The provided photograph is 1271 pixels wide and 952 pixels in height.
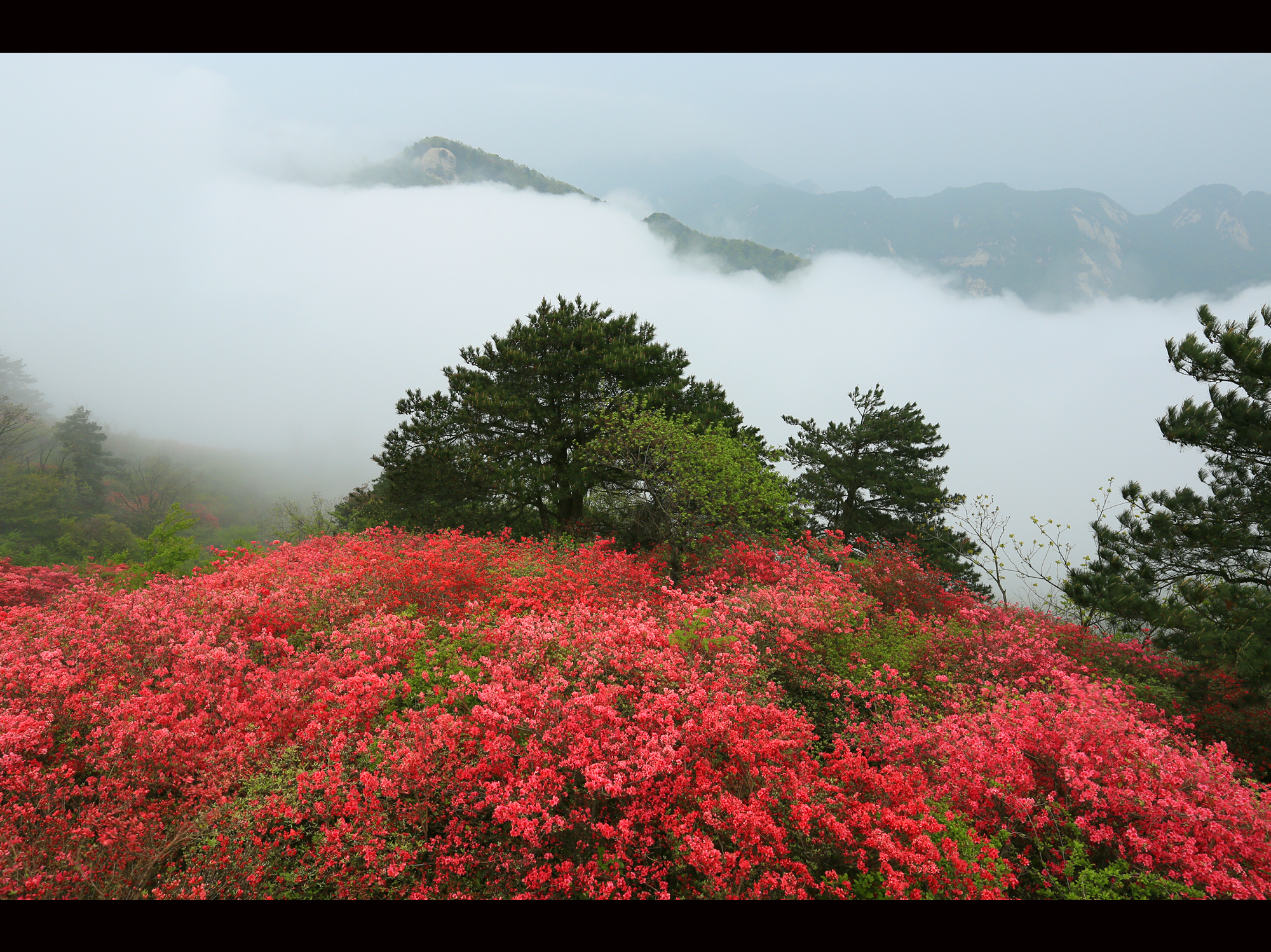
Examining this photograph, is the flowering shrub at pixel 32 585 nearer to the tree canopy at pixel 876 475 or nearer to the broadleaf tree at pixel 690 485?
the broadleaf tree at pixel 690 485

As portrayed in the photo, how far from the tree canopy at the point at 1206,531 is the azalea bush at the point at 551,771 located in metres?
2.12

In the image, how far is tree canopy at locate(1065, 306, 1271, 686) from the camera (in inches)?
340

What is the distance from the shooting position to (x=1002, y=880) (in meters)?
4.05

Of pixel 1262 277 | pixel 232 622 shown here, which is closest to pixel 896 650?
pixel 232 622

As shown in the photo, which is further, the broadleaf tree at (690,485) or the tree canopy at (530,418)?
the tree canopy at (530,418)

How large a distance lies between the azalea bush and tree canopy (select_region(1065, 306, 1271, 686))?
Result: 212cm

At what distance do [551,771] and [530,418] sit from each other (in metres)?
15.0

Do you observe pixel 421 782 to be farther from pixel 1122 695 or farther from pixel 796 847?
pixel 1122 695

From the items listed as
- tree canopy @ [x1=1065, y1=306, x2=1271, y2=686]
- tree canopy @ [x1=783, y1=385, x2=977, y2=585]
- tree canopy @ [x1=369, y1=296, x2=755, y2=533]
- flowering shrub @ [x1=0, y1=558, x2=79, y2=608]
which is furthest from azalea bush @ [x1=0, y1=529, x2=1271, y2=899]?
tree canopy @ [x1=783, y1=385, x2=977, y2=585]

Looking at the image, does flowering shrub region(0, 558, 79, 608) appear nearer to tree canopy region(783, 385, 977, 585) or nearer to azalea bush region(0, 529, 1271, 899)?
azalea bush region(0, 529, 1271, 899)

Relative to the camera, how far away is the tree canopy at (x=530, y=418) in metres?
18.5

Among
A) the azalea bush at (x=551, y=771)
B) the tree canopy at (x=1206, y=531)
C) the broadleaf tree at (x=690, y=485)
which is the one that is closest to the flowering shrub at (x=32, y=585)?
the azalea bush at (x=551, y=771)

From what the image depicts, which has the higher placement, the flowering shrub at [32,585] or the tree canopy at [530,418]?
the tree canopy at [530,418]

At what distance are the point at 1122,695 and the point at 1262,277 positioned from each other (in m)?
310
